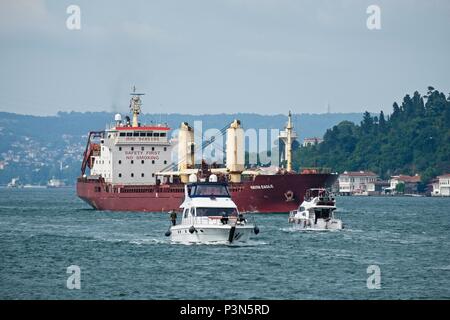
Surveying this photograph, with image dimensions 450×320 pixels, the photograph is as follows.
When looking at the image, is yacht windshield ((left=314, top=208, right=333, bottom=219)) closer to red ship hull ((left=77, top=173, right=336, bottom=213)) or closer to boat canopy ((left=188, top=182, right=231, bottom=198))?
boat canopy ((left=188, top=182, right=231, bottom=198))

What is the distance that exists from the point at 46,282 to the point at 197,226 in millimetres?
15596

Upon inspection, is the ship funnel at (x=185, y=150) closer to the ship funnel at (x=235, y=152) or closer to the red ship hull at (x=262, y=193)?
the red ship hull at (x=262, y=193)

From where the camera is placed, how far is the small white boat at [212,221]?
76.9m

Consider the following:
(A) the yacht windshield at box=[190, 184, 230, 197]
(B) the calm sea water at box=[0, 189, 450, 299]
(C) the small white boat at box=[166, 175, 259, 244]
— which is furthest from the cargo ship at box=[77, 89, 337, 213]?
(C) the small white boat at box=[166, 175, 259, 244]

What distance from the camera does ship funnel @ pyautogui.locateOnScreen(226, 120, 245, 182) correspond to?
13262 centimetres

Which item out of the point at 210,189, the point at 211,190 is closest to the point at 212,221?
the point at 211,190

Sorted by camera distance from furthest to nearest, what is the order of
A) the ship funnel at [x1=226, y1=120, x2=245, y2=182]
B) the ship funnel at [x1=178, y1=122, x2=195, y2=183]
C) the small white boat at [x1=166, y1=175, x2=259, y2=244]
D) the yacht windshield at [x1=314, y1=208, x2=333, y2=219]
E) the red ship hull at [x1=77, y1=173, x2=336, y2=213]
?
1. the ship funnel at [x1=178, y1=122, x2=195, y2=183]
2. the ship funnel at [x1=226, y1=120, x2=245, y2=182]
3. the red ship hull at [x1=77, y1=173, x2=336, y2=213]
4. the yacht windshield at [x1=314, y1=208, x2=333, y2=219]
5. the small white boat at [x1=166, y1=175, x2=259, y2=244]

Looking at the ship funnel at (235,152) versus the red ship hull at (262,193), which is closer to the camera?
the red ship hull at (262,193)

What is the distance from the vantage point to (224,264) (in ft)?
227

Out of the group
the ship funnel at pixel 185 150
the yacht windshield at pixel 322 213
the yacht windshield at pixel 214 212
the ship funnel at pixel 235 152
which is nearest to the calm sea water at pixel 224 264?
the yacht windshield at pixel 214 212

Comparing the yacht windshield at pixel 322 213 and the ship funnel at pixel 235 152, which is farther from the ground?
the ship funnel at pixel 235 152

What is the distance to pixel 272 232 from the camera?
3748 inches

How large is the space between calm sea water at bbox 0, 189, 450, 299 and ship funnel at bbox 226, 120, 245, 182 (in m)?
30.6

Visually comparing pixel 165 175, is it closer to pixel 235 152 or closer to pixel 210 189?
pixel 235 152
